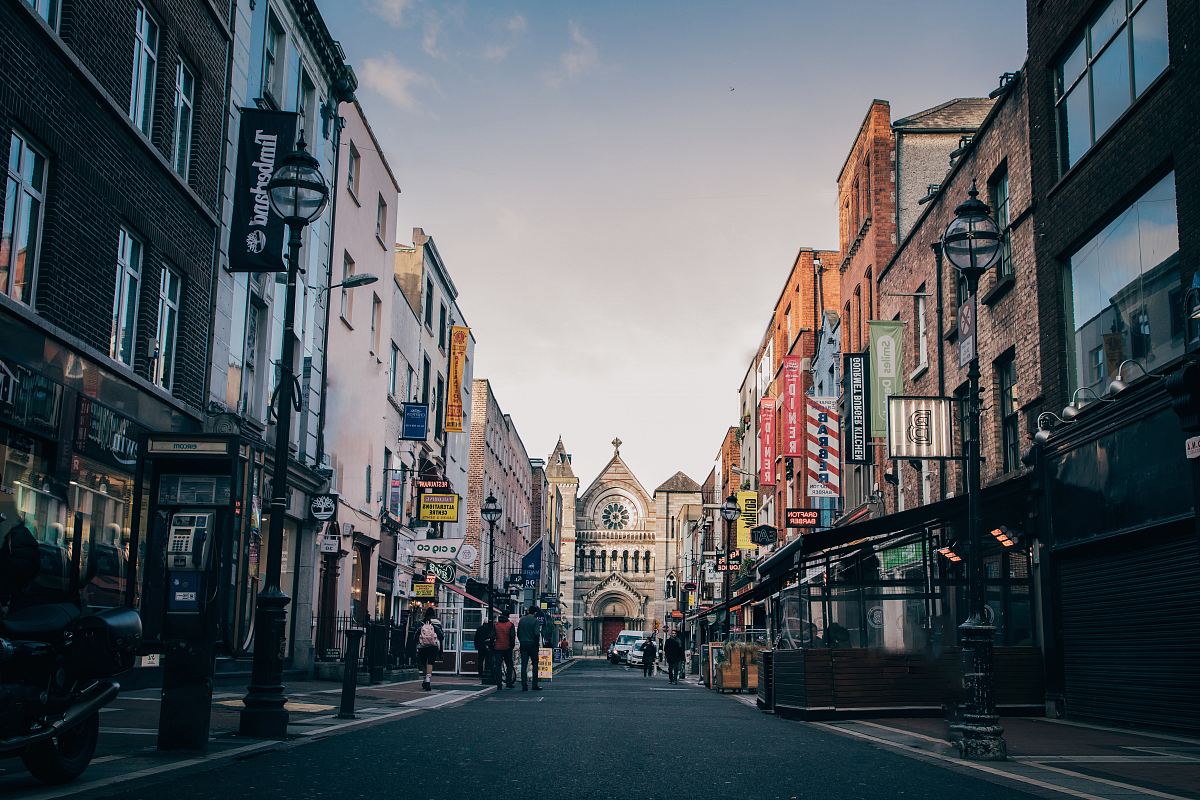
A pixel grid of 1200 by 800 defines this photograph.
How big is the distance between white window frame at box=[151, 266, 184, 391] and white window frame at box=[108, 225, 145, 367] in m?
0.65

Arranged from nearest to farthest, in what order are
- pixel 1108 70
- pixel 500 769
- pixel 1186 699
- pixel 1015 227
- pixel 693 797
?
pixel 693 797, pixel 500 769, pixel 1186 699, pixel 1108 70, pixel 1015 227

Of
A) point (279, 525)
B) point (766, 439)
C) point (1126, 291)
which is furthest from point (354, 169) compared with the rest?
point (766, 439)

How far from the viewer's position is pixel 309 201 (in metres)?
12.0

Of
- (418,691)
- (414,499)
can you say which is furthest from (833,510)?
(418,691)

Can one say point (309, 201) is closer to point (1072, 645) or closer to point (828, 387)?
point (1072, 645)

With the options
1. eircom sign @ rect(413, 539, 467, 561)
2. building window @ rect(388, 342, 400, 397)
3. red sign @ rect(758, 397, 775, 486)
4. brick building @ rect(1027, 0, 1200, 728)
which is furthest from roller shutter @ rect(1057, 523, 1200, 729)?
red sign @ rect(758, 397, 775, 486)

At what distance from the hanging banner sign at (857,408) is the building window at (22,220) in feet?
64.1

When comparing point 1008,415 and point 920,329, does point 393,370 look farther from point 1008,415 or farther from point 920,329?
point 1008,415

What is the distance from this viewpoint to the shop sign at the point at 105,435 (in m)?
Answer: 13.7

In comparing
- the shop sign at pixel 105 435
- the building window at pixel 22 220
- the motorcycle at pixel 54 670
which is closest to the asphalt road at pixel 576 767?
the motorcycle at pixel 54 670

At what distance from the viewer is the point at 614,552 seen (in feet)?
348

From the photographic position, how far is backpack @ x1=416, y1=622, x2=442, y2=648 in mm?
25234

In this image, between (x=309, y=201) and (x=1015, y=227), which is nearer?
(x=309, y=201)

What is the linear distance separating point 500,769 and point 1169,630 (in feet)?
29.4
